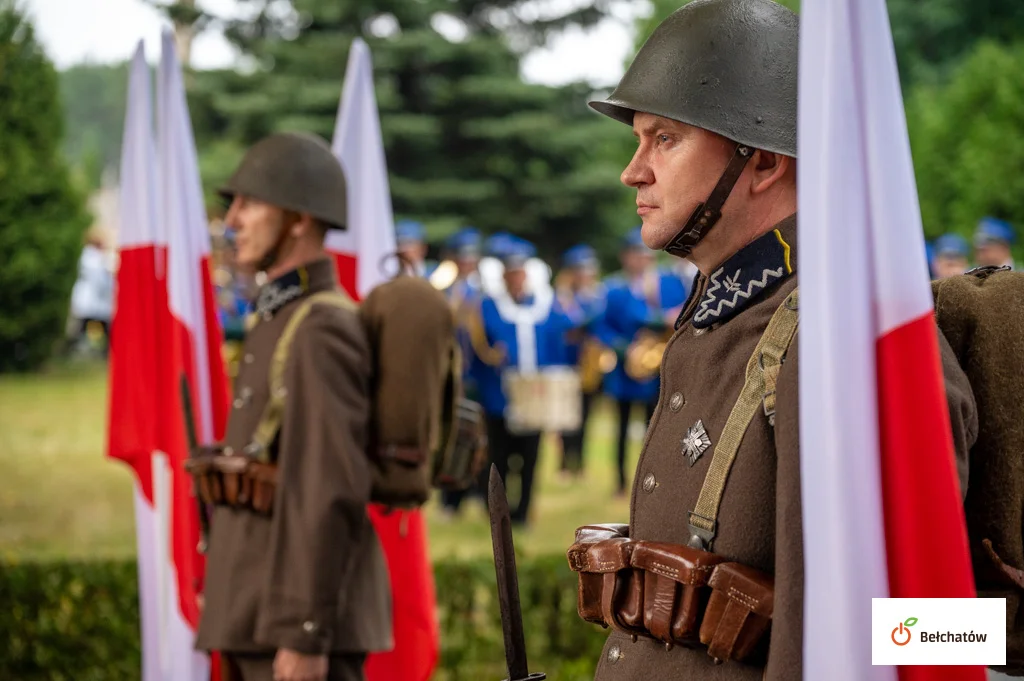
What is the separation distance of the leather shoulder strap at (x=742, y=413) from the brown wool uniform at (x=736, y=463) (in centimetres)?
2

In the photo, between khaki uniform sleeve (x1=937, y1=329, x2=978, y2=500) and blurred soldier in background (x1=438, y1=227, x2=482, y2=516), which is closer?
khaki uniform sleeve (x1=937, y1=329, x2=978, y2=500)

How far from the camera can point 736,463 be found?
226cm

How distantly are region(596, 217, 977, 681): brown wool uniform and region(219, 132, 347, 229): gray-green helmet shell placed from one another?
2.19 m

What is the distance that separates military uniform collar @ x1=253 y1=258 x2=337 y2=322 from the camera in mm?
4375

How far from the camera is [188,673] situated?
4.96m

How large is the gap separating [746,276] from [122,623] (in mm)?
5279

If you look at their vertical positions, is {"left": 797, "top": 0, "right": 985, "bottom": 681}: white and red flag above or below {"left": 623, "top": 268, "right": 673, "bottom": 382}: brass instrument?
below

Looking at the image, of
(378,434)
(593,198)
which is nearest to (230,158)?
(593,198)

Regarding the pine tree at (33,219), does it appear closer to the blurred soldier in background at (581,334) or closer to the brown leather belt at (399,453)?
the blurred soldier in background at (581,334)

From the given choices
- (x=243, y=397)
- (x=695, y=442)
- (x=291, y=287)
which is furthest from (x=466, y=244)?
(x=695, y=442)

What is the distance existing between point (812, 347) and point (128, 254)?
434 centimetres

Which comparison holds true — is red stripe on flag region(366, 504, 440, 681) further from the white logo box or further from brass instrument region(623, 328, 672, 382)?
brass instrument region(623, 328, 672, 382)

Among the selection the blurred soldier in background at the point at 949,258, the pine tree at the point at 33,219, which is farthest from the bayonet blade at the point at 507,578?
the pine tree at the point at 33,219

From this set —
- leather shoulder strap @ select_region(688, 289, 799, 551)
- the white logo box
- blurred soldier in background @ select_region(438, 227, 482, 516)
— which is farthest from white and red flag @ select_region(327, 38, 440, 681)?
blurred soldier in background @ select_region(438, 227, 482, 516)
